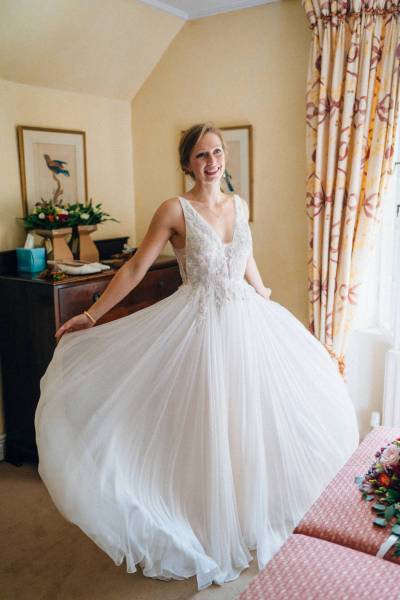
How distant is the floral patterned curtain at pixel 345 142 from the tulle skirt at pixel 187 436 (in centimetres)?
74

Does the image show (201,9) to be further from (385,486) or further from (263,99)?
(385,486)

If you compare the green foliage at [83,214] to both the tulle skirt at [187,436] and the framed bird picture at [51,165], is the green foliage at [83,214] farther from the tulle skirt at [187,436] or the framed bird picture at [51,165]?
the tulle skirt at [187,436]

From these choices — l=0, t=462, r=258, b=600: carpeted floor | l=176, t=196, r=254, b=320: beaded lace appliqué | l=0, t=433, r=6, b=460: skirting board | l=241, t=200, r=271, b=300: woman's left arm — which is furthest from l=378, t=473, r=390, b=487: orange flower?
l=0, t=433, r=6, b=460: skirting board

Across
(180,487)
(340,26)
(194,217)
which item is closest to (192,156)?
(194,217)

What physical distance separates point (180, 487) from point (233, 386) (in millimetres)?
435

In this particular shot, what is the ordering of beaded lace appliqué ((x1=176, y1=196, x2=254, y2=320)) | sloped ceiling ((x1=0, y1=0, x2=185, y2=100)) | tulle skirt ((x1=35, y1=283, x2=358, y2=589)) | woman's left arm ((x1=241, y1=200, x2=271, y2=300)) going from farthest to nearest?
sloped ceiling ((x1=0, y1=0, x2=185, y2=100)), woman's left arm ((x1=241, y1=200, x2=271, y2=300)), beaded lace appliqué ((x1=176, y1=196, x2=254, y2=320)), tulle skirt ((x1=35, y1=283, x2=358, y2=589))

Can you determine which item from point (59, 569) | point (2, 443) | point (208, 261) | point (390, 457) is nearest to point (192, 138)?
point (208, 261)

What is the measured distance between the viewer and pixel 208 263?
2377mm

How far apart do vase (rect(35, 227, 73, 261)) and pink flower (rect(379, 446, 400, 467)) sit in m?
2.01

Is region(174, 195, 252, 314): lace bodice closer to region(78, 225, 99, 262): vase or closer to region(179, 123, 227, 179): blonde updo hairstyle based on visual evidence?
region(179, 123, 227, 179): blonde updo hairstyle

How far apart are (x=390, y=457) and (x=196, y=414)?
0.72m

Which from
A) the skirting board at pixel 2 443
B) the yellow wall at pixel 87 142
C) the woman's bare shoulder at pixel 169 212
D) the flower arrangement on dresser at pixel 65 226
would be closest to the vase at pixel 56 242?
the flower arrangement on dresser at pixel 65 226

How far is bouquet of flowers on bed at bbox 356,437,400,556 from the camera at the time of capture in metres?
1.72

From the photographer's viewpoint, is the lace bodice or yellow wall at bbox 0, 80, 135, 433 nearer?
the lace bodice
